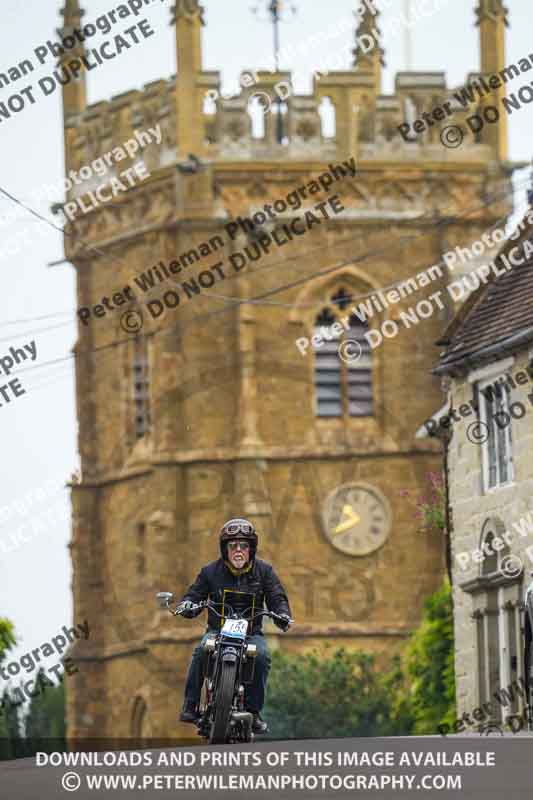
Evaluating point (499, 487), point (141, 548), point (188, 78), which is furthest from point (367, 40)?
point (499, 487)

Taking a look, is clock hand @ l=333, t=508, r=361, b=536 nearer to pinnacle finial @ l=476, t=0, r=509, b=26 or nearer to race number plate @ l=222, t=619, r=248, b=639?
pinnacle finial @ l=476, t=0, r=509, b=26

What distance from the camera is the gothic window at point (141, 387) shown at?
66688mm

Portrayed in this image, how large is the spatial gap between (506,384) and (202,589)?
1906 cm

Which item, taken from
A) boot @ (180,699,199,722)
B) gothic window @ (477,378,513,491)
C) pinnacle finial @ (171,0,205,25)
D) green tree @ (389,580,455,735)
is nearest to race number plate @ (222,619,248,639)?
boot @ (180,699,199,722)

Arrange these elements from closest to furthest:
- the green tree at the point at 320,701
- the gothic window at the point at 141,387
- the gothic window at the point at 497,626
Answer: the gothic window at the point at 497,626 < the green tree at the point at 320,701 < the gothic window at the point at 141,387

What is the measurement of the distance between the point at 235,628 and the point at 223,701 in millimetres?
566

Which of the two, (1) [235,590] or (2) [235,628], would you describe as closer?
(2) [235,628]

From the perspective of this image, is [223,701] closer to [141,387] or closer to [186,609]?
[186,609]

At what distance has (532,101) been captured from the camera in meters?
50.3

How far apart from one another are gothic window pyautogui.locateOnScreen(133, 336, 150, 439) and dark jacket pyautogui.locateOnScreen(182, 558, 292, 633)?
45.7 metres

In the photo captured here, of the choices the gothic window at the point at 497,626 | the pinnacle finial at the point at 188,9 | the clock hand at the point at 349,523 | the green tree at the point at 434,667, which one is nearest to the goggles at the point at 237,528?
the gothic window at the point at 497,626

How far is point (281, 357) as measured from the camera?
65250 mm

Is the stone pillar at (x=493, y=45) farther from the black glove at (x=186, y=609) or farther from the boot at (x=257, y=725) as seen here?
the boot at (x=257, y=725)

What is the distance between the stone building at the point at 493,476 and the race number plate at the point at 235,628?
17.1 meters
